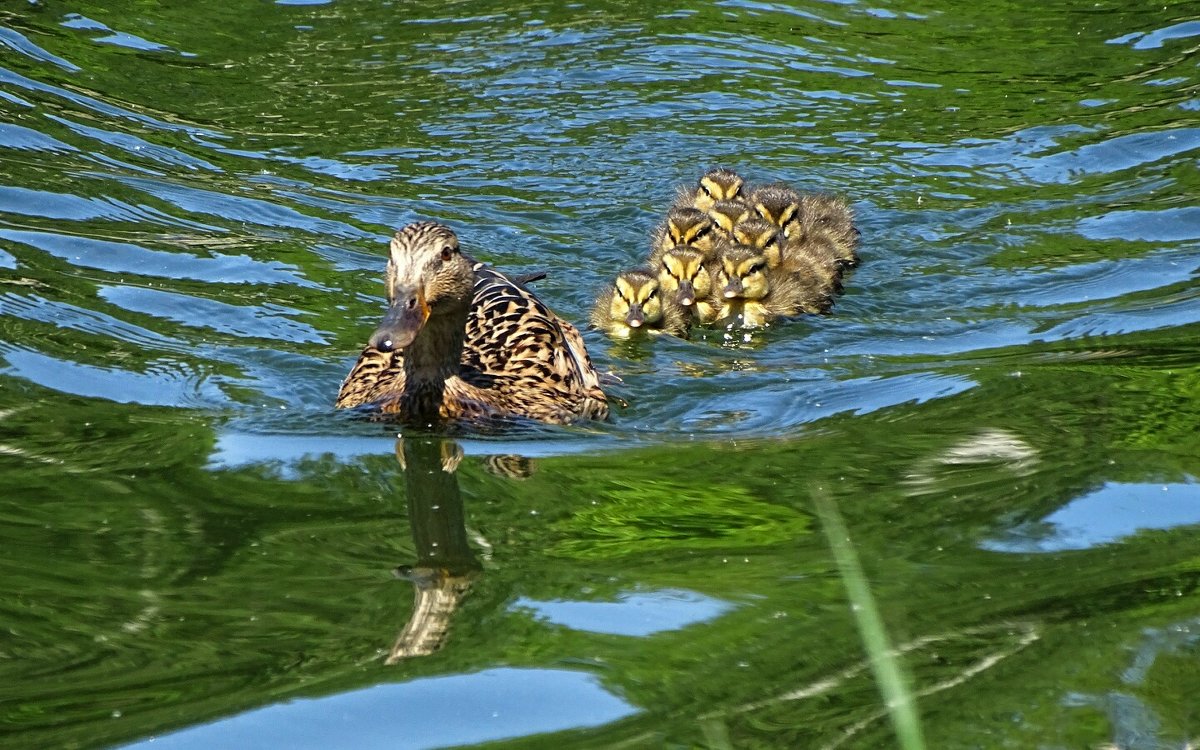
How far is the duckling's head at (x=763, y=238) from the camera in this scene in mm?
7055

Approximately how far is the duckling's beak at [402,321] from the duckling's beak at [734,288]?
223cm

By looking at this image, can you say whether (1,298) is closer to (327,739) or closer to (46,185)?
(46,185)

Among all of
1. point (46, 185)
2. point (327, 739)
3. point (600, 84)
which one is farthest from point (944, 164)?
point (327, 739)

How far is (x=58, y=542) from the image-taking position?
3600mm

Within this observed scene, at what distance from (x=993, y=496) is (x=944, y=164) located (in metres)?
4.44

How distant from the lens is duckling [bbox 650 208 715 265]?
7051 mm

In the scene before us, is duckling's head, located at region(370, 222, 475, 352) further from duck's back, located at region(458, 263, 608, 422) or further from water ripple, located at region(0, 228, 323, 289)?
water ripple, located at region(0, 228, 323, 289)

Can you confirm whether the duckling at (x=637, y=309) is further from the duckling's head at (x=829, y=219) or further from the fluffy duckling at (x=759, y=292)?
the duckling's head at (x=829, y=219)

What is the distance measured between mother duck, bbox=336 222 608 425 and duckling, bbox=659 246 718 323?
3.62 feet

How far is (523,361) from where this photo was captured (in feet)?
17.3

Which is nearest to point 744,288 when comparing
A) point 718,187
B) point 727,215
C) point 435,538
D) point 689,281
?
point 689,281

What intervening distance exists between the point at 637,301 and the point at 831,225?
1305 millimetres

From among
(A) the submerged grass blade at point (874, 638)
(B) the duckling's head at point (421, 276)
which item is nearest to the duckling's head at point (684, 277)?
(B) the duckling's head at point (421, 276)

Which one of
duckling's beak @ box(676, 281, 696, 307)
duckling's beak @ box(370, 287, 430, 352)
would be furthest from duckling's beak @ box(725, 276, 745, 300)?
duckling's beak @ box(370, 287, 430, 352)
